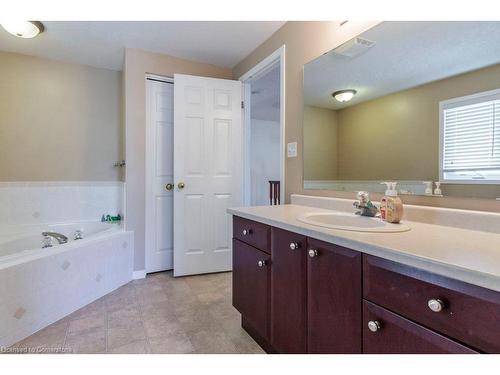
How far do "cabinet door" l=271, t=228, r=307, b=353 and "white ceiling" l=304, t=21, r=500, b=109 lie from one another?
0.95 m

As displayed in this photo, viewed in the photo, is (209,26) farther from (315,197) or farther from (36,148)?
(36,148)

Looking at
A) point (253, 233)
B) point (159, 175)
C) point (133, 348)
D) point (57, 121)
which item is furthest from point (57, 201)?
point (253, 233)

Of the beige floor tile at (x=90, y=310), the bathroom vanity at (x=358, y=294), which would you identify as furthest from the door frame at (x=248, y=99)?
the beige floor tile at (x=90, y=310)

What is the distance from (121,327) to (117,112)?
239cm

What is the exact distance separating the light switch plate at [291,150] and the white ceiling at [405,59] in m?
0.37

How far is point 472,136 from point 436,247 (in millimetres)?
606

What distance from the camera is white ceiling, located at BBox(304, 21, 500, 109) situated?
1.07 metres

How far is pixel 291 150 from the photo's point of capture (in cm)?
211

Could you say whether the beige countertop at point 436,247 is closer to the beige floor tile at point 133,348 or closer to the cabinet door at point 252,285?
the cabinet door at point 252,285

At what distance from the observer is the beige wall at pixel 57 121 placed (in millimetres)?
2684

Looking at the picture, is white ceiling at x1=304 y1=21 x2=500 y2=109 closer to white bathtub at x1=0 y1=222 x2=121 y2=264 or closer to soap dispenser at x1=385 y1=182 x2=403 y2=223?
soap dispenser at x1=385 y1=182 x2=403 y2=223

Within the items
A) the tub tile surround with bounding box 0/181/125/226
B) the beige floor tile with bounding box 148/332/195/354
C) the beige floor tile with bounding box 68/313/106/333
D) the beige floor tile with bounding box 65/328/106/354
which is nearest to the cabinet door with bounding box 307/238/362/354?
the beige floor tile with bounding box 148/332/195/354

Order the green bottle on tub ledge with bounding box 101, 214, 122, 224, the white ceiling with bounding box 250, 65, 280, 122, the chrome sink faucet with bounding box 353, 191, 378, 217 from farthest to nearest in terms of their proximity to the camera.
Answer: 1. the white ceiling with bounding box 250, 65, 280, 122
2. the green bottle on tub ledge with bounding box 101, 214, 122, 224
3. the chrome sink faucet with bounding box 353, 191, 378, 217
